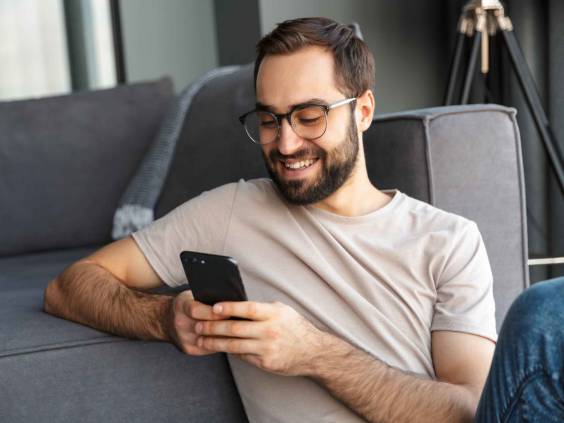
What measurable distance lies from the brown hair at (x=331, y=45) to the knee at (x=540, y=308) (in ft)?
1.98

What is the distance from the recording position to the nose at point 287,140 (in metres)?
1.37

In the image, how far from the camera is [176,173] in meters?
2.27

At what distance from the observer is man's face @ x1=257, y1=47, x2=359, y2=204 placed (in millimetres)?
1383

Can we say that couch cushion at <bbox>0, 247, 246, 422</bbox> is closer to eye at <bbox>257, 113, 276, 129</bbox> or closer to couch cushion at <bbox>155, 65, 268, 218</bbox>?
eye at <bbox>257, 113, 276, 129</bbox>

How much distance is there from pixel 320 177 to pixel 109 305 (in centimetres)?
41

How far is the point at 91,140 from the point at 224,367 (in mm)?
1140

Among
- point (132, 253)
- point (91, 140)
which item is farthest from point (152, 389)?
point (91, 140)

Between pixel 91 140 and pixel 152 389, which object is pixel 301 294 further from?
pixel 91 140

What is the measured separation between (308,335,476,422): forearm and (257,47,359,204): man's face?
0.29 metres

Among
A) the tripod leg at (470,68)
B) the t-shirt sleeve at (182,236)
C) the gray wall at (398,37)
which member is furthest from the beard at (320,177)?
the gray wall at (398,37)

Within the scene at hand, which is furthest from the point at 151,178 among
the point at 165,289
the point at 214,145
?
the point at 165,289

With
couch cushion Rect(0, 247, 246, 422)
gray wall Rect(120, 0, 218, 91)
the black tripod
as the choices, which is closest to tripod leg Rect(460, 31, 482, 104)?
the black tripod

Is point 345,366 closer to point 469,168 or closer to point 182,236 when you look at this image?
point 182,236

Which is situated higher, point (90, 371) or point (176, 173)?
point (176, 173)
